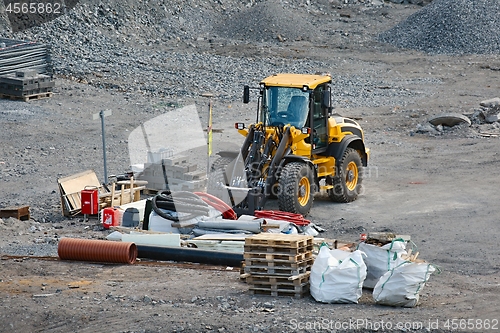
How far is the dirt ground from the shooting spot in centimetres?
1041

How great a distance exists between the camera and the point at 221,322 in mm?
10180

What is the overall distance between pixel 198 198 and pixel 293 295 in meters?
3.81

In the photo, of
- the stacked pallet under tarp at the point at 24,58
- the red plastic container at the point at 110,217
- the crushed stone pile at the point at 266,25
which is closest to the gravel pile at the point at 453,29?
the crushed stone pile at the point at 266,25

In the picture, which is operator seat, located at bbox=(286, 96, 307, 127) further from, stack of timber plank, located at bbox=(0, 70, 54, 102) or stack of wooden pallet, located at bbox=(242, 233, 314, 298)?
stack of timber plank, located at bbox=(0, 70, 54, 102)

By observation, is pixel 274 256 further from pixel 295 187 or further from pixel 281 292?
pixel 295 187

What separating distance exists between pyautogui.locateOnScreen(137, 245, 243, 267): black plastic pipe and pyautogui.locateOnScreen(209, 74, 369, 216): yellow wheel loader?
2403 millimetres

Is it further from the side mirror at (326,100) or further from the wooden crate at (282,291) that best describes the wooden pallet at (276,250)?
the side mirror at (326,100)

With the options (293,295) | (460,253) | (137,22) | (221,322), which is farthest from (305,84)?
(137,22)

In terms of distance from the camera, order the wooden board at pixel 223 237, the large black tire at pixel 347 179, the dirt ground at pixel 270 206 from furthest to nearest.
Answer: the large black tire at pixel 347 179 → the wooden board at pixel 223 237 → the dirt ground at pixel 270 206

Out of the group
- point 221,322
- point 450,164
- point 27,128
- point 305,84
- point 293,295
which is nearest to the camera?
point 221,322

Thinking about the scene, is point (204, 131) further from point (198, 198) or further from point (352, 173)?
point (198, 198)

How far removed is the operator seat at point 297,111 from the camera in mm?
15736

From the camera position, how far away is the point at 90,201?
49.5 ft

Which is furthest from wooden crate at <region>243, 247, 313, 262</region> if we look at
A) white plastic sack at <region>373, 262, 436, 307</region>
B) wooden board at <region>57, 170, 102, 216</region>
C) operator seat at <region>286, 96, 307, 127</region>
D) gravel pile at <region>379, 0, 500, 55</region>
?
gravel pile at <region>379, 0, 500, 55</region>
